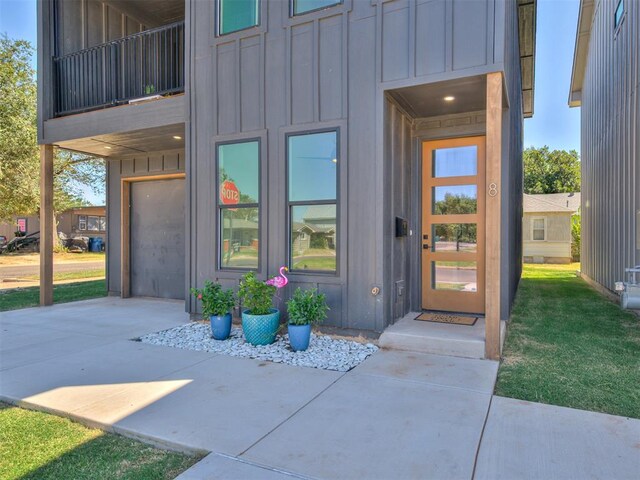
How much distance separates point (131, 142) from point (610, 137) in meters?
8.94

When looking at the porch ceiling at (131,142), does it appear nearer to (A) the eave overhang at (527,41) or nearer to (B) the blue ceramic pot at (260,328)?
(B) the blue ceramic pot at (260,328)

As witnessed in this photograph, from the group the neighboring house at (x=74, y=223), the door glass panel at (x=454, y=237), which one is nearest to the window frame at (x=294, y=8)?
the door glass panel at (x=454, y=237)

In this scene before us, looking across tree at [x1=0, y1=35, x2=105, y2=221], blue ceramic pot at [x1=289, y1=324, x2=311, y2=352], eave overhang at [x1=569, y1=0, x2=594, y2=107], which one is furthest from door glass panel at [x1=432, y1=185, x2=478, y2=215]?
tree at [x1=0, y1=35, x2=105, y2=221]

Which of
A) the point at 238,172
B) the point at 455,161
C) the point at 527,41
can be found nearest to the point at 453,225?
the point at 455,161

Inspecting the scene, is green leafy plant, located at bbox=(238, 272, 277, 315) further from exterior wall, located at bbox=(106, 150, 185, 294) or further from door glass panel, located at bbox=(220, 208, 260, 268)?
exterior wall, located at bbox=(106, 150, 185, 294)

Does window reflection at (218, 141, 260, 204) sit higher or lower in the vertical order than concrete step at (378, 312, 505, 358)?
higher

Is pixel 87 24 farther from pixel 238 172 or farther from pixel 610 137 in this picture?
pixel 610 137

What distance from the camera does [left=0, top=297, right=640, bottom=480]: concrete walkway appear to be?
7.39ft

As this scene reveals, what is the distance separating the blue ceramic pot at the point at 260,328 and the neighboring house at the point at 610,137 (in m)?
5.56

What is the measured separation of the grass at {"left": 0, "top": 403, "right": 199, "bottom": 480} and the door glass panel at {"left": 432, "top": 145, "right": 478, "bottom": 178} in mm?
4655

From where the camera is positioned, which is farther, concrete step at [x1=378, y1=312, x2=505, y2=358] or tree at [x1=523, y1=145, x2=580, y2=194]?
tree at [x1=523, y1=145, x2=580, y2=194]

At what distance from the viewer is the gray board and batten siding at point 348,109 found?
441 centimetres

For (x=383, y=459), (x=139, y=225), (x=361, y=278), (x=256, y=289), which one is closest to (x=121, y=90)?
(x=139, y=225)

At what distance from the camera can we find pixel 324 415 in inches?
112
